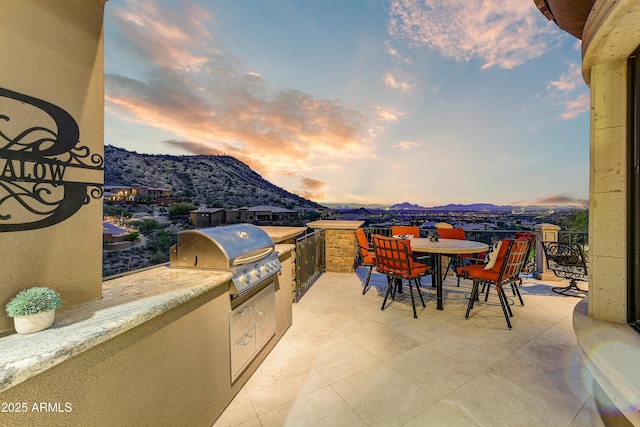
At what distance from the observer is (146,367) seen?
42.6 inches

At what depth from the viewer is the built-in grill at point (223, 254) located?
1.72 m

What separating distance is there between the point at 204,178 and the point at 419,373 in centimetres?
1238

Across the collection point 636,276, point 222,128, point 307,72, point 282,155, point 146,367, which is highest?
point 307,72

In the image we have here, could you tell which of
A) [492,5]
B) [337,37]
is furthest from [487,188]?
[337,37]

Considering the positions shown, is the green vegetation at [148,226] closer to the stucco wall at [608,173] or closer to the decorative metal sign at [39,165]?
Answer: the decorative metal sign at [39,165]

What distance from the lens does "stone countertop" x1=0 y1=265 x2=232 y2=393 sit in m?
0.63

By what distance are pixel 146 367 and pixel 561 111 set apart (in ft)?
32.4

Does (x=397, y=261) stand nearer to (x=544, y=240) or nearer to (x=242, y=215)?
(x=544, y=240)

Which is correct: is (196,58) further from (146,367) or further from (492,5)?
(146,367)

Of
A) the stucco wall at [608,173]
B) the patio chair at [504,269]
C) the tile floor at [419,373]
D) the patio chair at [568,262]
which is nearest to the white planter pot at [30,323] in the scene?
the tile floor at [419,373]

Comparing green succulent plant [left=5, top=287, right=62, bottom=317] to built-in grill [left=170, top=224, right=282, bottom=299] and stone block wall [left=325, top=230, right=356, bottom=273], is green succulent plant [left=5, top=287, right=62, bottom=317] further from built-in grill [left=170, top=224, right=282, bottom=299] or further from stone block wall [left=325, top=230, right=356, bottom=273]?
stone block wall [left=325, top=230, right=356, bottom=273]

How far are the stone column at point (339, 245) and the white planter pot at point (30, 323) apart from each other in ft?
14.9

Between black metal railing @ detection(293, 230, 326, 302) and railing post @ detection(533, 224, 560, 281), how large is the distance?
4812mm

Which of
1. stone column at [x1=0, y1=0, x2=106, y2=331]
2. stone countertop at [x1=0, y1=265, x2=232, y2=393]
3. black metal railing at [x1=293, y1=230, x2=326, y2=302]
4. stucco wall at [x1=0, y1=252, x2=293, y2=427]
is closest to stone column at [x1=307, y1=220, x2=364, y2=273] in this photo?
black metal railing at [x1=293, y1=230, x2=326, y2=302]
